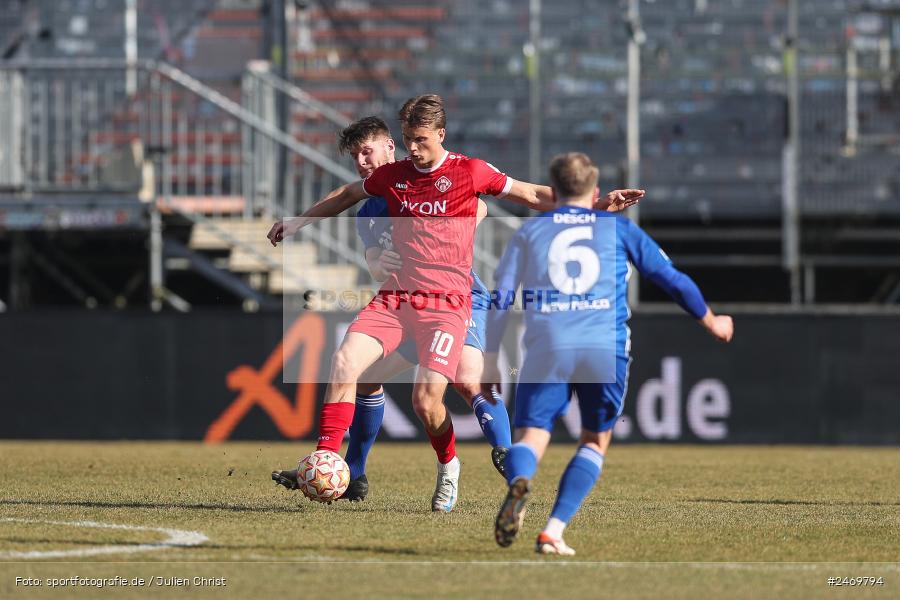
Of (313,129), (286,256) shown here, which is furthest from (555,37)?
(286,256)

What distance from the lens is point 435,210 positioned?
7.82 meters

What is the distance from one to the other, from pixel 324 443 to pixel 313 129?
11783 mm

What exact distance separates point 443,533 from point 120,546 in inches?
56.4

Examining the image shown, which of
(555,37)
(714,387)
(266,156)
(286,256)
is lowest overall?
(714,387)

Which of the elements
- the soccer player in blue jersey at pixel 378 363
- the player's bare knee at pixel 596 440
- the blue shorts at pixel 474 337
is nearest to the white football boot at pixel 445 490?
the soccer player in blue jersey at pixel 378 363

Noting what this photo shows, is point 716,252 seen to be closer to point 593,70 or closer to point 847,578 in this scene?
point 593,70

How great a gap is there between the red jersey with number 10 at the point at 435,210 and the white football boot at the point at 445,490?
3.10ft

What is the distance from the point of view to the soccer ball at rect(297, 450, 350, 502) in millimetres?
7430

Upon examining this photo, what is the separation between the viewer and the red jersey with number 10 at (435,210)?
7828 mm

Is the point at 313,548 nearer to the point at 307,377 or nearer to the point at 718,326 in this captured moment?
the point at 718,326

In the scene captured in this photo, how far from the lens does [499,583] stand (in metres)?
5.54

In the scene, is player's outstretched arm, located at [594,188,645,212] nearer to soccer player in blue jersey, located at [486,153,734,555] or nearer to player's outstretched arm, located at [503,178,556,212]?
player's outstretched arm, located at [503,178,556,212]

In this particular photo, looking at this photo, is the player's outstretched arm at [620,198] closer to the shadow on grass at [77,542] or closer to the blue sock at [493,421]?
the blue sock at [493,421]

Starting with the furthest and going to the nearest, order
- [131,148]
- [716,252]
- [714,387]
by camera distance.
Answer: [716,252]
[131,148]
[714,387]
